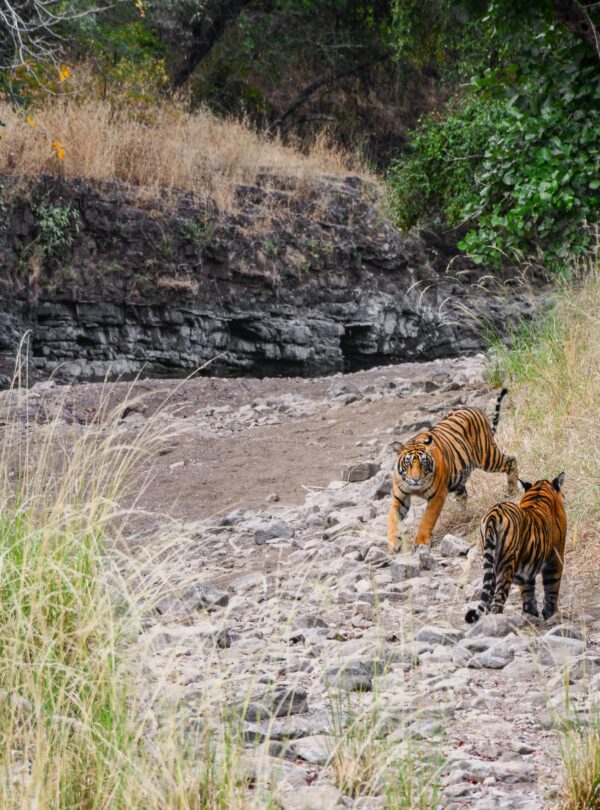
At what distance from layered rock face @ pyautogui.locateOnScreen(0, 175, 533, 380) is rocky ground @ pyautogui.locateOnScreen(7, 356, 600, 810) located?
6.98 meters

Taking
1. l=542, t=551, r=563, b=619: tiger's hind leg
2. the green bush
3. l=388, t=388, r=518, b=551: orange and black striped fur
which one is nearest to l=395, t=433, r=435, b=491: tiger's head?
l=388, t=388, r=518, b=551: orange and black striped fur

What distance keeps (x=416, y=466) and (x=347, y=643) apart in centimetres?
159

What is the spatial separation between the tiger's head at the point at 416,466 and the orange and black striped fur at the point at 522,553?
0.95 m

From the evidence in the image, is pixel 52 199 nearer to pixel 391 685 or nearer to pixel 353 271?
pixel 353 271

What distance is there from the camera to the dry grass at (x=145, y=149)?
16.0 m

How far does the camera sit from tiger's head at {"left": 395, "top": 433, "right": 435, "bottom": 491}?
5.01 meters

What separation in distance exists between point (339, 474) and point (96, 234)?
9785mm

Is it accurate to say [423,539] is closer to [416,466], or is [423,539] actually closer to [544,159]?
[416,466]

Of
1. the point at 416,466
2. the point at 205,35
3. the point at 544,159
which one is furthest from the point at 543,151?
the point at 205,35

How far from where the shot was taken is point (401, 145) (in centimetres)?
2583

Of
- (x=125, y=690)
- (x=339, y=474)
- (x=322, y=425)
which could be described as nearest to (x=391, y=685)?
(x=125, y=690)

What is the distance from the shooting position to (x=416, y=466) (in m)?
5.01

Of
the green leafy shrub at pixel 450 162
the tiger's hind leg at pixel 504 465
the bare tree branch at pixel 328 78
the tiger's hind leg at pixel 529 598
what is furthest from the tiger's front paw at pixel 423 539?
the bare tree branch at pixel 328 78

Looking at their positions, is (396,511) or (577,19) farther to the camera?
(577,19)
